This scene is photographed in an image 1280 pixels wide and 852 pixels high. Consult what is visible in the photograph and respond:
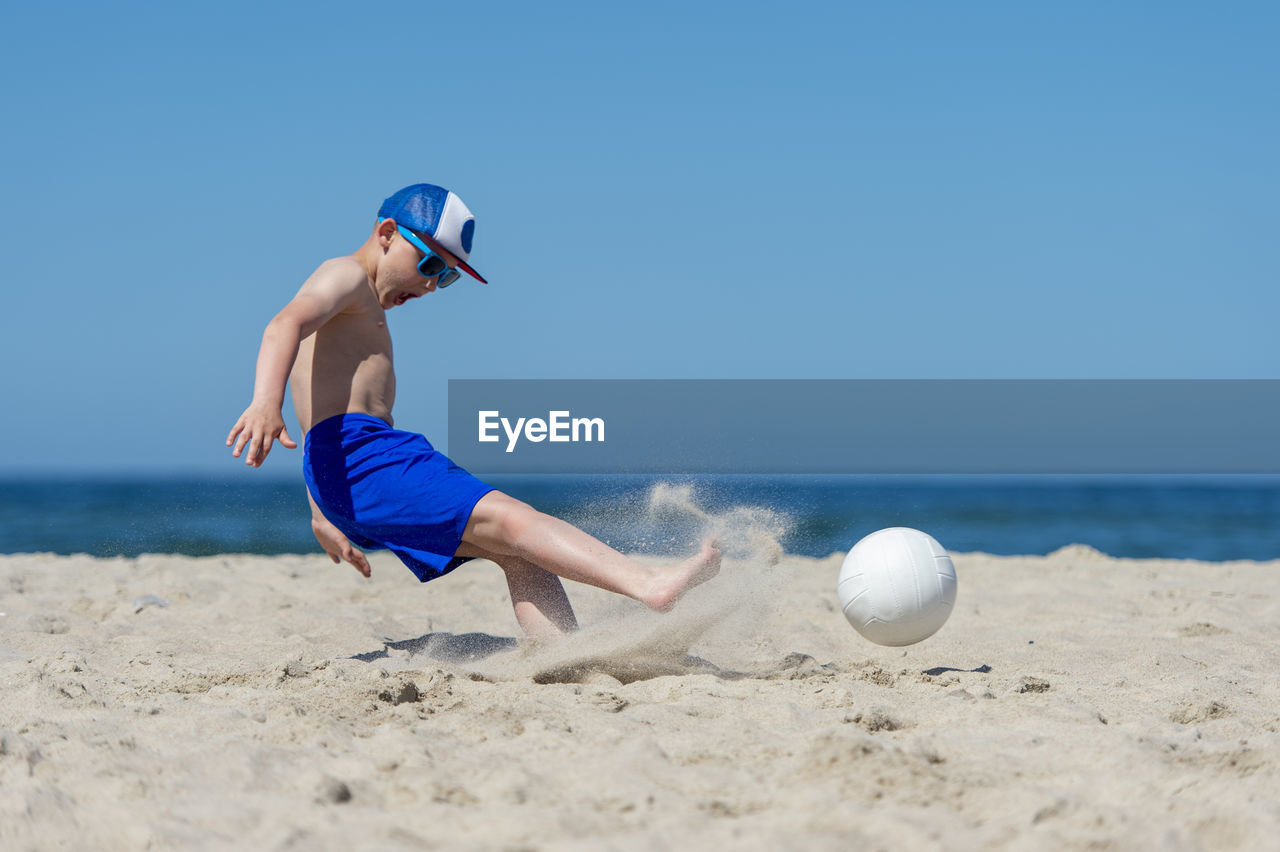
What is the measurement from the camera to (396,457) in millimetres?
3658

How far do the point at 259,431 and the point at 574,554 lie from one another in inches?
41.3

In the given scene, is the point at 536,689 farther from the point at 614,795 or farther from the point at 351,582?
the point at 351,582

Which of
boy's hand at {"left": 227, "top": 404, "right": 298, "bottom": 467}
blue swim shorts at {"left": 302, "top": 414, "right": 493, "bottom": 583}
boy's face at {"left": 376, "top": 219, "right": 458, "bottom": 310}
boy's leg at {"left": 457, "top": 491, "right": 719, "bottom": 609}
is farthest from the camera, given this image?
boy's face at {"left": 376, "top": 219, "right": 458, "bottom": 310}

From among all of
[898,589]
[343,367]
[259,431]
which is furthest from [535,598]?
[898,589]

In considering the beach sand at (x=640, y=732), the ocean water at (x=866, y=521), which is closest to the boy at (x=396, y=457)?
the beach sand at (x=640, y=732)

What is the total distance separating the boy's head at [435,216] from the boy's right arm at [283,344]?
0.95ft

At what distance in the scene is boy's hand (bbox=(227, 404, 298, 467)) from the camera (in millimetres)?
3141

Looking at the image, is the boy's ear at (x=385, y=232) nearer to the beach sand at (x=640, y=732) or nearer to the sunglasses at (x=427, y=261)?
the sunglasses at (x=427, y=261)

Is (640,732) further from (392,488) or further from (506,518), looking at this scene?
(392,488)

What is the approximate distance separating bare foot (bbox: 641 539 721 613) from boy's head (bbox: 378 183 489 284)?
147cm

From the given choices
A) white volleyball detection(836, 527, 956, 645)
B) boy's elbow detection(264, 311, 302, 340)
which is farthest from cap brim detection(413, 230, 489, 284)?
white volleyball detection(836, 527, 956, 645)

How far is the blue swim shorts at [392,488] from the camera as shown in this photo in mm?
3582

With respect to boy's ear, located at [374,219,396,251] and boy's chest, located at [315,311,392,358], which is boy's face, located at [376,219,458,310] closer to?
boy's ear, located at [374,219,396,251]

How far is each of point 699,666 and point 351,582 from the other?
3.57 m
